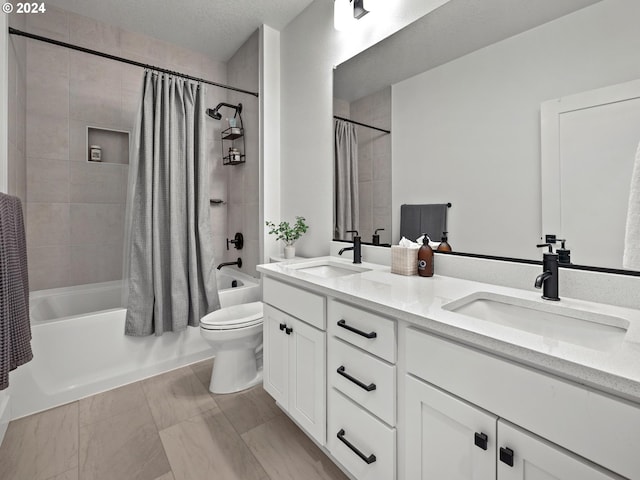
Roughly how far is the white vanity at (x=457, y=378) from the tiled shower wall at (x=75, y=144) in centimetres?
195

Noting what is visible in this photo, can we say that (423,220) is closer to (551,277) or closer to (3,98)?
(551,277)

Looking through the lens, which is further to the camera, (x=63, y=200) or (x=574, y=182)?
(x=63, y=200)

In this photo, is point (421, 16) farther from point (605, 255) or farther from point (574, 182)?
point (605, 255)

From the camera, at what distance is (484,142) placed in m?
1.27

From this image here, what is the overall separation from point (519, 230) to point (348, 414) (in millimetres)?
945

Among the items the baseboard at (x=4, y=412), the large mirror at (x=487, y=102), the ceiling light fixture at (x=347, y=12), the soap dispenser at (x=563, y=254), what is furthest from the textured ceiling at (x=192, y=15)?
the baseboard at (x=4, y=412)

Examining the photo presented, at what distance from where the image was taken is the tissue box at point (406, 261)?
1.45 metres

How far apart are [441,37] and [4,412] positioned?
2785 millimetres

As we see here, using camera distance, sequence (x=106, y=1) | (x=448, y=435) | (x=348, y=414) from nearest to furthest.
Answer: (x=448, y=435)
(x=348, y=414)
(x=106, y=1)

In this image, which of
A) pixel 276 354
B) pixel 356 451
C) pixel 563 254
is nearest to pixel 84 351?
pixel 276 354

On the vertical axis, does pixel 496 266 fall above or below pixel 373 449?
above

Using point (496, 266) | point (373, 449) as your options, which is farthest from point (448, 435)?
point (496, 266)

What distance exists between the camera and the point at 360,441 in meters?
1.11

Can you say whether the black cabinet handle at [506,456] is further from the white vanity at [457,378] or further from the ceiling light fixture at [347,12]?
the ceiling light fixture at [347,12]
